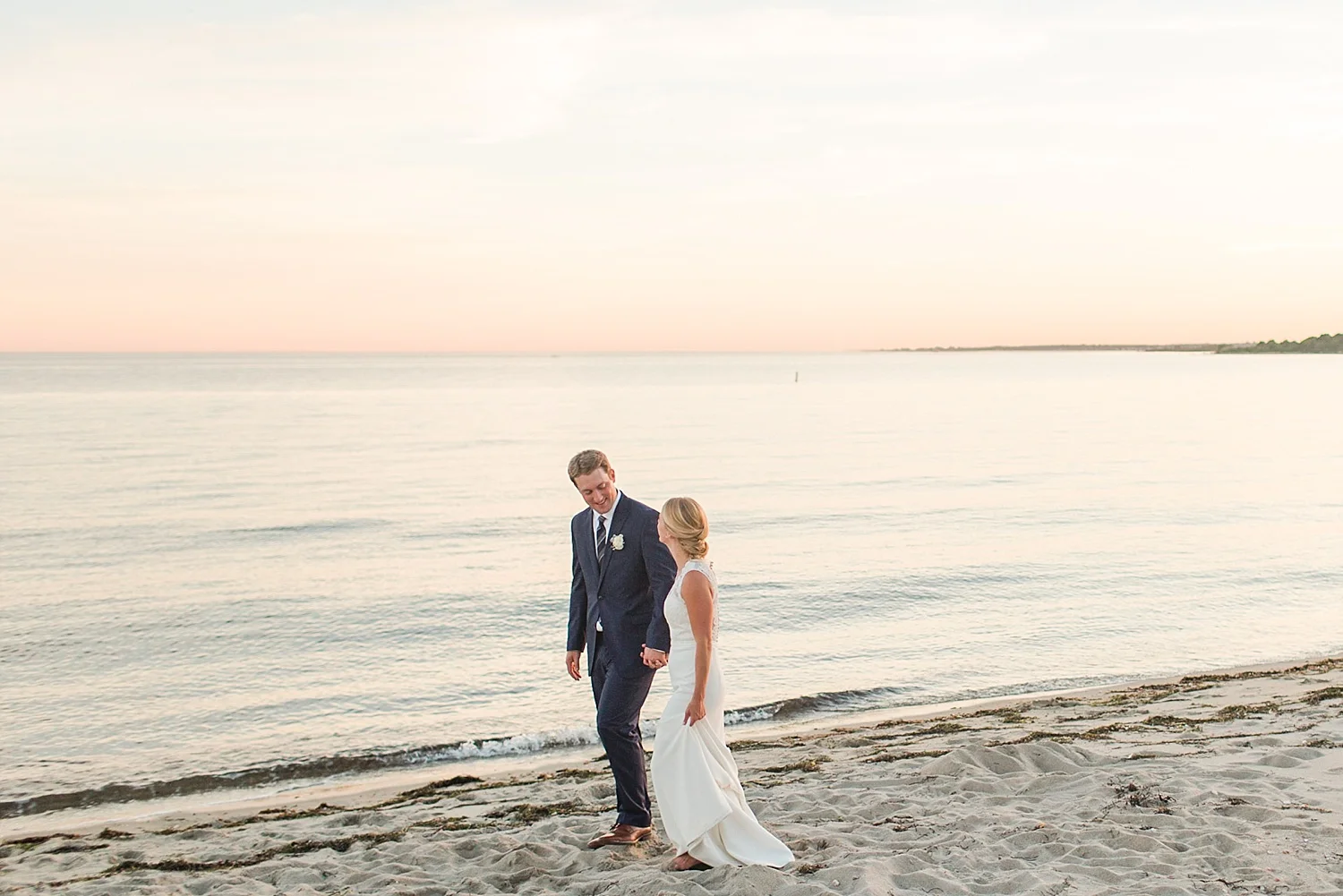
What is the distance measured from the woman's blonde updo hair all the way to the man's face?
528mm

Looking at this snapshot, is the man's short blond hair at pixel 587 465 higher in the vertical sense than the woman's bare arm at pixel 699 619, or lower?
higher

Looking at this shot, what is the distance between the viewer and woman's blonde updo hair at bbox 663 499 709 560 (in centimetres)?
526

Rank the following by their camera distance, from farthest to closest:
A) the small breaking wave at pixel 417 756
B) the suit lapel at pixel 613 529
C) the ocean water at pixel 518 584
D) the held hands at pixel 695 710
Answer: the ocean water at pixel 518 584 < the small breaking wave at pixel 417 756 < the suit lapel at pixel 613 529 < the held hands at pixel 695 710

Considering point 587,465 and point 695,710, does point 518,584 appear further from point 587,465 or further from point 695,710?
point 695,710

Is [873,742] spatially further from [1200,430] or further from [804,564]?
[1200,430]

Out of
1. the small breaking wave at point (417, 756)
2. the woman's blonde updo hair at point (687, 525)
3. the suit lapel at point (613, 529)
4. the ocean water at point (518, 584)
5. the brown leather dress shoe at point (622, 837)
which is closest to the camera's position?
the woman's blonde updo hair at point (687, 525)

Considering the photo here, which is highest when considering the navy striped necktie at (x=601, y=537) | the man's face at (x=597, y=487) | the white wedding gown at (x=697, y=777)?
the man's face at (x=597, y=487)

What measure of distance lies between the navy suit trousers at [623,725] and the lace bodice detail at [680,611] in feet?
1.83

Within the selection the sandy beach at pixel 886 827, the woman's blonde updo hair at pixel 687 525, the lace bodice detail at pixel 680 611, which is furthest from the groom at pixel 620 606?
the sandy beach at pixel 886 827

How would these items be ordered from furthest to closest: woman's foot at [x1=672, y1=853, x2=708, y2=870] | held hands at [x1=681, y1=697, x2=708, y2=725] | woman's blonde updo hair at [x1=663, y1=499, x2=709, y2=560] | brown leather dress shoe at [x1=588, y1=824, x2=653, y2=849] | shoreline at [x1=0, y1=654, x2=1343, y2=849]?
shoreline at [x1=0, y1=654, x2=1343, y2=849] → brown leather dress shoe at [x1=588, y1=824, x2=653, y2=849] → woman's foot at [x1=672, y1=853, x2=708, y2=870] → held hands at [x1=681, y1=697, x2=708, y2=725] → woman's blonde updo hair at [x1=663, y1=499, x2=709, y2=560]

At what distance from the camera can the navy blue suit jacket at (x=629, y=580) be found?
5820 mm

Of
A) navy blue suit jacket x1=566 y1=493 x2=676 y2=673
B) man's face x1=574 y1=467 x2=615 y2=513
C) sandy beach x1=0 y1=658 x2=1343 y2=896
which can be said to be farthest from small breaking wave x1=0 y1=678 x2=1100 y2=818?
man's face x1=574 y1=467 x2=615 y2=513

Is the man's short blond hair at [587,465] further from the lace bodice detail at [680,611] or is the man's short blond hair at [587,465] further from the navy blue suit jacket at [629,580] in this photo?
the lace bodice detail at [680,611]

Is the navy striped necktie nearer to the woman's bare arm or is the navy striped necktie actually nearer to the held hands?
the woman's bare arm
